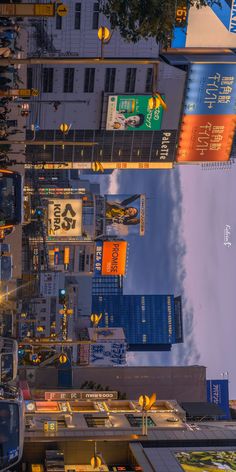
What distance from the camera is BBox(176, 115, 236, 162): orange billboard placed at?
80.2 meters

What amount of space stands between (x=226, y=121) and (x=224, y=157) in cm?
566

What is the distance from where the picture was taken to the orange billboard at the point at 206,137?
263 feet

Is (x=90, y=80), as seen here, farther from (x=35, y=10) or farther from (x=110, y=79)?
(x=35, y=10)

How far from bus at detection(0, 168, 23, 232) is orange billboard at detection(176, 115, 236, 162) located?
44346 millimetres

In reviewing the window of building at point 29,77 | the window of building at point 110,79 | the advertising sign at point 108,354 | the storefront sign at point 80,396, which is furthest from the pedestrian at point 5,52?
the advertising sign at point 108,354

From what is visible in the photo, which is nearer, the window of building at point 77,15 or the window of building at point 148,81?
the window of building at point 77,15

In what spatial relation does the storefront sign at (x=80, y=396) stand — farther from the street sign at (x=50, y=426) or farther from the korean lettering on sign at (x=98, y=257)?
the korean lettering on sign at (x=98, y=257)

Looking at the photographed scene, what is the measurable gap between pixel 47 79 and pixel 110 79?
248 inches

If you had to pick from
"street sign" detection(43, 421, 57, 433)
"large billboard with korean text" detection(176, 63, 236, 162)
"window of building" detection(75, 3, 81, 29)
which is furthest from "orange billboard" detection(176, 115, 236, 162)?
"street sign" detection(43, 421, 57, 433)

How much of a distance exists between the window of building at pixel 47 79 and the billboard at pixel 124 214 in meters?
20.3

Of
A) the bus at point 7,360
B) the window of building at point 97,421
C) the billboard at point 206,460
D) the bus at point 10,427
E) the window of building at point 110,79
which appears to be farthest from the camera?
the window of building at point 110,79

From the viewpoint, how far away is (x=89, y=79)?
7756cm

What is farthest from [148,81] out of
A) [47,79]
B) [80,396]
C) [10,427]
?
[10,427]

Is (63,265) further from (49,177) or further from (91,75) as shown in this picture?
(91,75)
